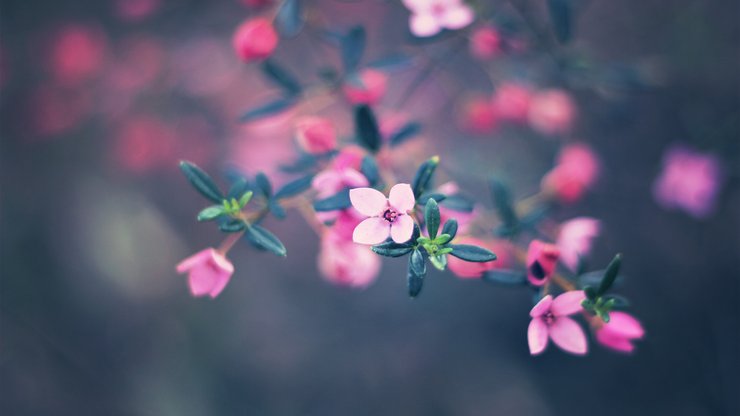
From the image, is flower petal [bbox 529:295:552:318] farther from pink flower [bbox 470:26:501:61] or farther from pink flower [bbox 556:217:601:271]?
pink flower [bbox 470:26:501:61]

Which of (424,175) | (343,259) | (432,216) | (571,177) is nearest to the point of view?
(432,216)

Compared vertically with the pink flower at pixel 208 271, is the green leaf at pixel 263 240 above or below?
Result: above

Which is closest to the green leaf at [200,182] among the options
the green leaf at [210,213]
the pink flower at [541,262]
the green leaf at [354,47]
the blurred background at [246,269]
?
the green leaf at [210,213]

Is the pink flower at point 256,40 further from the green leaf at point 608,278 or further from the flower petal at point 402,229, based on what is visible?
the green leaf at point 608,278

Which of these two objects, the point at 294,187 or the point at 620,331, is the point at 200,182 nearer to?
the point at 294,187

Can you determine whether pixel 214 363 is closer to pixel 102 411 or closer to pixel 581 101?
pixel 102 411

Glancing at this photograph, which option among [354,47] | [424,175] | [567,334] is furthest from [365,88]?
[567,334]

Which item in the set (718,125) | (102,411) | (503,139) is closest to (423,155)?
(503,139)
